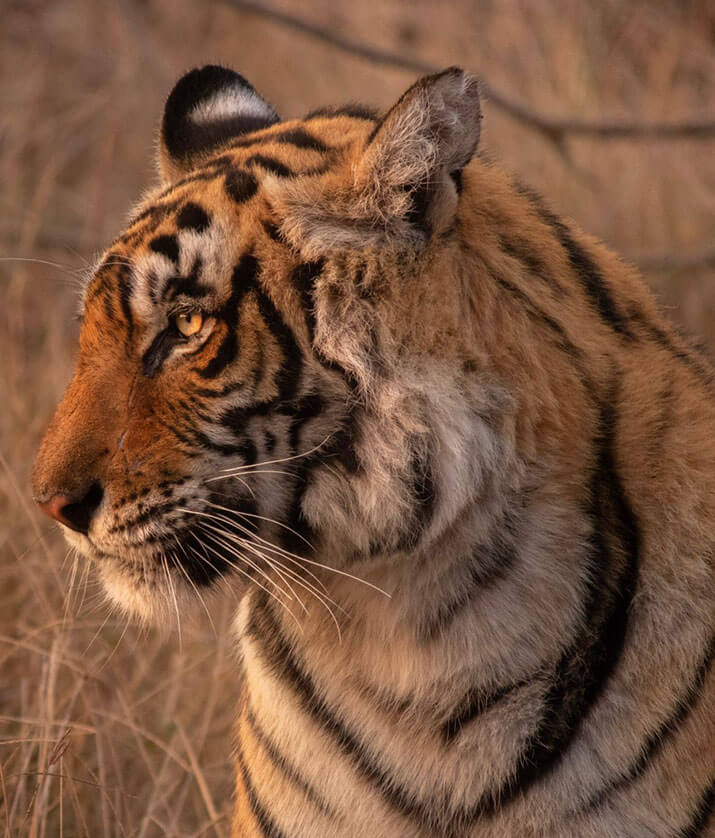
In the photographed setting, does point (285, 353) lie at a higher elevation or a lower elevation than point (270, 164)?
lower

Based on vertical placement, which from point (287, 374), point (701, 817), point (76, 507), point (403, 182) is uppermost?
point (403, 182)

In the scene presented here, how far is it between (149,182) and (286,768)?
557 centimetres

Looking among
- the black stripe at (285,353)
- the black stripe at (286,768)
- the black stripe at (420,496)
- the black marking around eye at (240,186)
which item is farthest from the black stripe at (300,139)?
the black stripe at (286,768)

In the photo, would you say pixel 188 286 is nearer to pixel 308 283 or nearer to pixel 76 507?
pixel 308 283

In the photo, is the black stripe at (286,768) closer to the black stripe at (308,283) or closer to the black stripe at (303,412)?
the black stripe at (303,412)

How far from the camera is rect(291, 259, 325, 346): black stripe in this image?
1.92 metres

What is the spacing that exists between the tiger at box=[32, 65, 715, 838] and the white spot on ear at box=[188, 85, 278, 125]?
42 cm

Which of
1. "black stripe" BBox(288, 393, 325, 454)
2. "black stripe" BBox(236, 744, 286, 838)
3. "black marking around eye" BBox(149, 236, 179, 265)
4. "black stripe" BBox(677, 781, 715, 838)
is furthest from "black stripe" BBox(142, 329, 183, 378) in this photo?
"black stripe" BBox(677, 781, 715, 838)

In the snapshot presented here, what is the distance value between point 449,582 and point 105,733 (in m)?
1.20

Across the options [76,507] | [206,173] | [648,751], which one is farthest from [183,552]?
[648,751]

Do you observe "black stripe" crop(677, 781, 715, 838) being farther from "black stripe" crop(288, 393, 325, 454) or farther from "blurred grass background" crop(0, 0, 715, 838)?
"blurred grass background" crop(0, 0, 715, 838)

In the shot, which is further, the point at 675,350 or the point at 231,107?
the point at 231,107

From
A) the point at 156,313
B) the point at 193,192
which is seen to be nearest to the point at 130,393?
the point at 156,313

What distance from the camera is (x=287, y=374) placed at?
1925 millimetres
